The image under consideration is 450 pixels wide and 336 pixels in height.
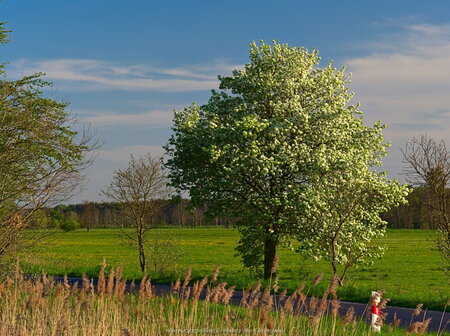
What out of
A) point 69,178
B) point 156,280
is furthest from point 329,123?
point 69,178

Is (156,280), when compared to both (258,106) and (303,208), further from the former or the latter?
(258,106)

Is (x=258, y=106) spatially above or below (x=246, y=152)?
above

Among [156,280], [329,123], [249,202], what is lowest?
[156,280]

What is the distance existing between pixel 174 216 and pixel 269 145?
5974 inches

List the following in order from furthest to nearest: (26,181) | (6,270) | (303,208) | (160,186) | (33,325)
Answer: (160,186), (303,208), (6,270), (26,181), (33,325)

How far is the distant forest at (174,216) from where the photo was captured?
21.8 m

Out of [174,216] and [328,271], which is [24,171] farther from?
[174,216]

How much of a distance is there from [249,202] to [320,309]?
18.4 meters

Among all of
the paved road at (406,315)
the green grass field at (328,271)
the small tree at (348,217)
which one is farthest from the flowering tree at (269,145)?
the paved road at (406,315)

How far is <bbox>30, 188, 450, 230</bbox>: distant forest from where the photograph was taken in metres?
21.8

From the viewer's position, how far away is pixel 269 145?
80.2 ft

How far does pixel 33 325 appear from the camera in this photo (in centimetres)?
952

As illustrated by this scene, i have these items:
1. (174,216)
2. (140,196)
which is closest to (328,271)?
(140,196)

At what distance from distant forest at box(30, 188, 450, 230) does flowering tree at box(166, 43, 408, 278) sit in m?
1.82
